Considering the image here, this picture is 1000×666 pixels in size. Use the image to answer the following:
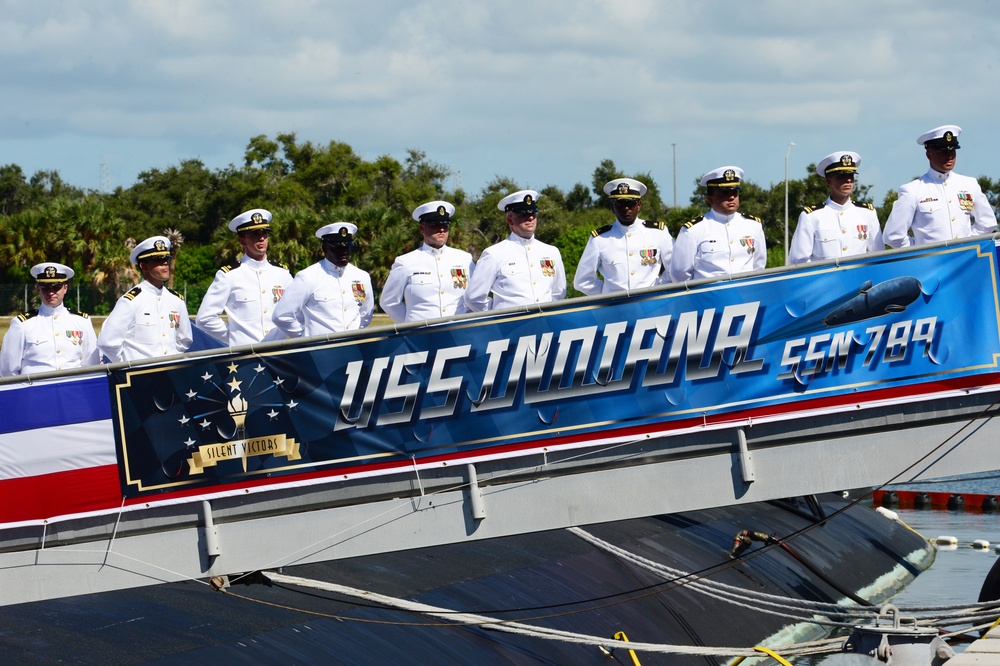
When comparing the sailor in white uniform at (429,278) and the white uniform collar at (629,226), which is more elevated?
the white uniform collar at (629,226)

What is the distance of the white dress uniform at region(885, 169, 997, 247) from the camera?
471 inches

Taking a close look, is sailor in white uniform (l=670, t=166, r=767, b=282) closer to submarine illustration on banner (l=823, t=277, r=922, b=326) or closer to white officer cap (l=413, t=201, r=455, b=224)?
submarine illustration on banner (l=823, t=277, r=922, b=326)

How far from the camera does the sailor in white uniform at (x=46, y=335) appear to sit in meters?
13.5

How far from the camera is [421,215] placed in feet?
41.8

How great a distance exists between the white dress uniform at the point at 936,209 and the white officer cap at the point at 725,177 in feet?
5.07

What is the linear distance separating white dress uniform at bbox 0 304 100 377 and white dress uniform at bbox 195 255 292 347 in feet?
4.40

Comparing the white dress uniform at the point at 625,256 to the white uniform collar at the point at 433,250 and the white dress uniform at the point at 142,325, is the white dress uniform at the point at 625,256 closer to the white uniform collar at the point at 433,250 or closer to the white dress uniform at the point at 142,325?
the white uniform collar at the point at 433,250

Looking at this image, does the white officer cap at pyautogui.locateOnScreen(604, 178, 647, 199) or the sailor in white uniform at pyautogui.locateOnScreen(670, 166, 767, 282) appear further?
the white officer cap at pyautogui.locateOnScreen(604, 178, 647, 199)

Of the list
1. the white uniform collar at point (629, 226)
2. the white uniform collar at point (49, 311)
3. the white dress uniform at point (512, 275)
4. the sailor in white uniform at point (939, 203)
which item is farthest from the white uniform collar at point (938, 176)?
the white uniform collar at point (49, 311)

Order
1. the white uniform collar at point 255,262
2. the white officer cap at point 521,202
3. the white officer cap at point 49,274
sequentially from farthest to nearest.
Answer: the white uniform collar at point 255,262, the white officer cap at point 49,274, the white officer cap at point 521,202

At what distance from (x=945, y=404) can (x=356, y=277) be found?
6.26 m

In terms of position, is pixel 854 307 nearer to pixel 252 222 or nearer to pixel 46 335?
pixel 252 222

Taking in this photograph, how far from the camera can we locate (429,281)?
12812mm

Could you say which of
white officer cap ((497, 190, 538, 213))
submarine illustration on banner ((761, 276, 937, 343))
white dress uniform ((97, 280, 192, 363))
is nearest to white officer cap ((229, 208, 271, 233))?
white dress uniform ((97, 280, 192, 363))
